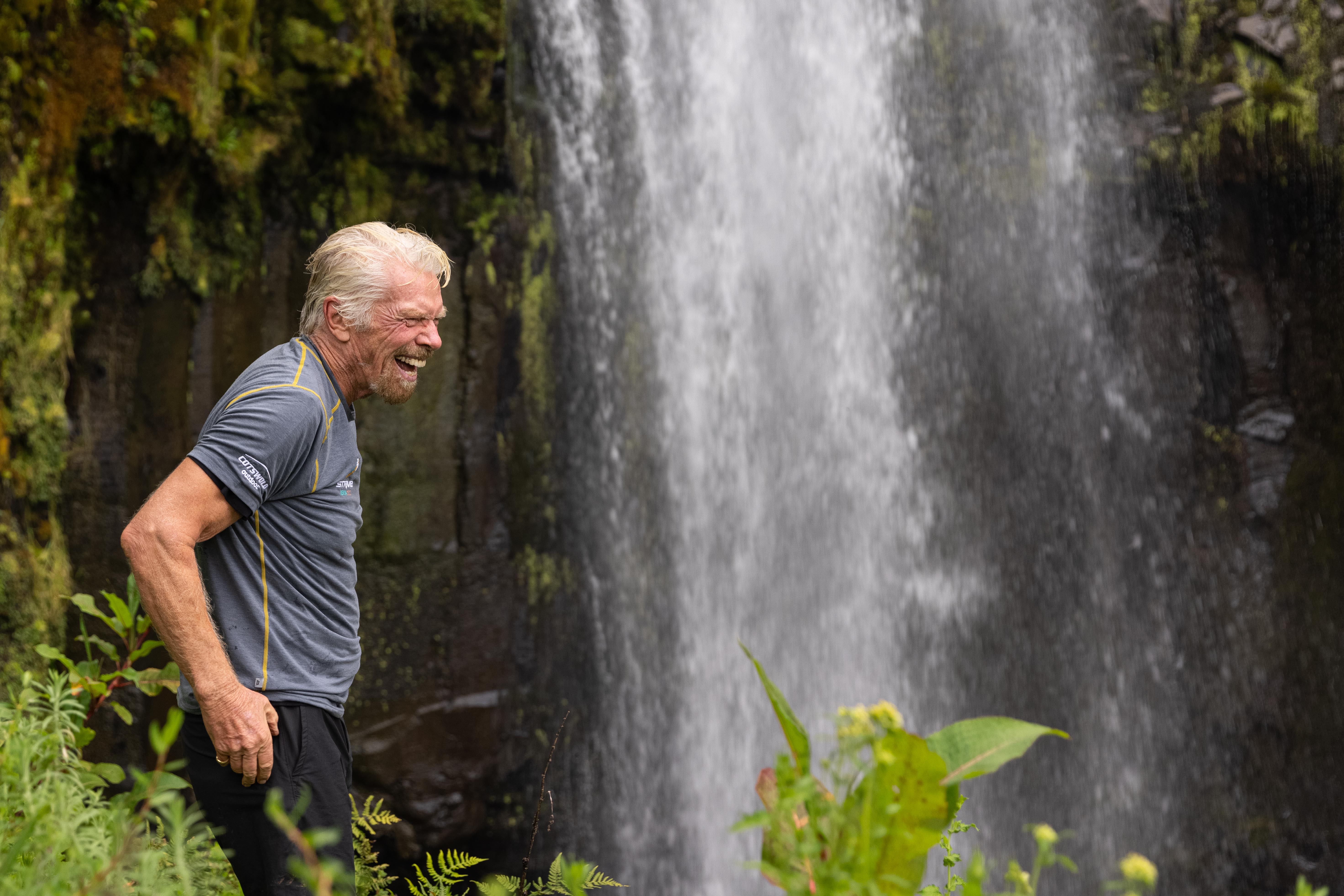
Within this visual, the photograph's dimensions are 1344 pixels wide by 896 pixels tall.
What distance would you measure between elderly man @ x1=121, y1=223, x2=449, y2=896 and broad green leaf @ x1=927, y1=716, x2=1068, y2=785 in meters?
1.25

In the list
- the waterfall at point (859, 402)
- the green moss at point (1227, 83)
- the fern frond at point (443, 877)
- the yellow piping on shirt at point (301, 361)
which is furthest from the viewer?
the waterfall at point (859, 402)

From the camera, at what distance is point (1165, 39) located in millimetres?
7031

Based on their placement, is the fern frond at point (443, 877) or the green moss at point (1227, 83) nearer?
the fern frond at point (443, 877)

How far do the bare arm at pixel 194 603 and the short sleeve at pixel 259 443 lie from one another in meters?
0.04

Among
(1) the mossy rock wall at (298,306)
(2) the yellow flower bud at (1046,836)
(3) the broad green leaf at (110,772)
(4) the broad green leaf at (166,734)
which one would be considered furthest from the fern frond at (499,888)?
(1) the mossy rock wall at (298,306)

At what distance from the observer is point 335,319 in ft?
6.92

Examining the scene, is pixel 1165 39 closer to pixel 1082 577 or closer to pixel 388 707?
pixel 1082 577

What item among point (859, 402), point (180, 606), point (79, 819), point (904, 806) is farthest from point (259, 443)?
point (859, 402)

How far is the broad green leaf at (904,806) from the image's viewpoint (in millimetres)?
1222

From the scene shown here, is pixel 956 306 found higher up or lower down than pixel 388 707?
higher up

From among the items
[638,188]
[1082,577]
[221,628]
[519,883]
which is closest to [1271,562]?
[1082,577]

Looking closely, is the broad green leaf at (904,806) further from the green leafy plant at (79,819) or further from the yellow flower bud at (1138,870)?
the green leafy plant at (79,819)

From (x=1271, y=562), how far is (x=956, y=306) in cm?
290

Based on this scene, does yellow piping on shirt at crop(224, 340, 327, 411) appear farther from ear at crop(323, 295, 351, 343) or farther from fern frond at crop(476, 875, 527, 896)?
fern frond at crop(476, 875, 527, 896)
